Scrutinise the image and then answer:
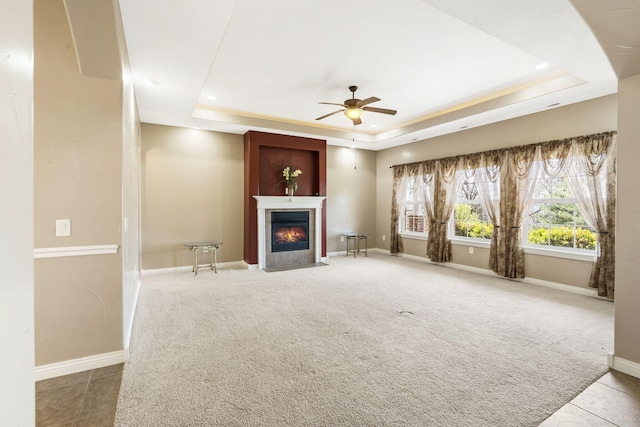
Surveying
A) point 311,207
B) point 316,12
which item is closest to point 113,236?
point 316,12

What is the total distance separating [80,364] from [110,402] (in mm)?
606

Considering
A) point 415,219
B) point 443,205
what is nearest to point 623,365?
point 443,205

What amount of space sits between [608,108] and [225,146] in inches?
243

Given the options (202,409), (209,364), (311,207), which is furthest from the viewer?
(311,207)

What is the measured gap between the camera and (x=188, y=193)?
5.94 metres

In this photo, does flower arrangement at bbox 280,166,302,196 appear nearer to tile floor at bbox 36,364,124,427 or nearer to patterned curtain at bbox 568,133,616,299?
tile floor at bbox 36,364,124,427

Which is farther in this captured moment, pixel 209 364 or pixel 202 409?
pixel 209 364

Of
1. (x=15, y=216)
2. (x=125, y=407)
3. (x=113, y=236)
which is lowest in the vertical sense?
(x=125, y=407)

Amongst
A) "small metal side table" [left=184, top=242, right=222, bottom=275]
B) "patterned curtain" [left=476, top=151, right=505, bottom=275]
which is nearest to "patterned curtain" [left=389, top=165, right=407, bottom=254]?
"patterned curtain" [left=476, top=151, right=505, bottom=275]

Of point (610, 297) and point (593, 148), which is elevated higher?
point (593, 148)

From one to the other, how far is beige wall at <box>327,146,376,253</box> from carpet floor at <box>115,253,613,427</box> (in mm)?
3098

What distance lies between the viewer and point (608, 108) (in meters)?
4.22

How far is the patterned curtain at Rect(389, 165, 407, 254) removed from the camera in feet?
24.6

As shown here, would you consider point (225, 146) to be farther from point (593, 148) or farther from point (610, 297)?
point (610, 297)
